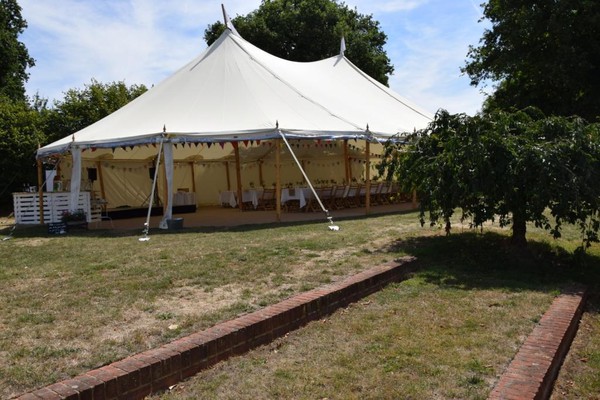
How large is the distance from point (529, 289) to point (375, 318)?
6.57 ft

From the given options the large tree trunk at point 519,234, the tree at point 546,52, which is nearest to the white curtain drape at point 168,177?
the large tree trunk at point 519,234

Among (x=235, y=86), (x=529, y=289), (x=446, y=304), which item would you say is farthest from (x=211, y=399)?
(x=235, y=86)

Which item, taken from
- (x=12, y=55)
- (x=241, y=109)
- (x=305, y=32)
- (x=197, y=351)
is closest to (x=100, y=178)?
(x=241, y=109)

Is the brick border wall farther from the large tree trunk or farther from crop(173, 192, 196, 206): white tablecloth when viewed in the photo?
crop(173, 192, 196, 206): white tablecloth

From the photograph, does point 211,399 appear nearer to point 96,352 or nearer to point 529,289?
point 96,352

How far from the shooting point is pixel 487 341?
392 centimetres

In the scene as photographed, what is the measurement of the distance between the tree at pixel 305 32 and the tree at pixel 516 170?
1923cm

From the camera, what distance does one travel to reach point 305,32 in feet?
82.7

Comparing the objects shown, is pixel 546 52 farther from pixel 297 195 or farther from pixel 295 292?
pixel 295 292

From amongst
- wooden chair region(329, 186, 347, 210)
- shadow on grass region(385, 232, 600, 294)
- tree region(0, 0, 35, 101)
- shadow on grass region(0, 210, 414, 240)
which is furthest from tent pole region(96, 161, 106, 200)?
shadow on grass region(385, 232, 600, 294)

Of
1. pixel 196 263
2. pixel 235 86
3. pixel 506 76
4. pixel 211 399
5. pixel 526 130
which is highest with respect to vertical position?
pixel 506 76

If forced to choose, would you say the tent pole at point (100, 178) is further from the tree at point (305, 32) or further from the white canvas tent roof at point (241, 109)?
the tree at point (305, 32)

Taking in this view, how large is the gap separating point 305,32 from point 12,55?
44.3ft

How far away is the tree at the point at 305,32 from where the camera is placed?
81.8 ft
